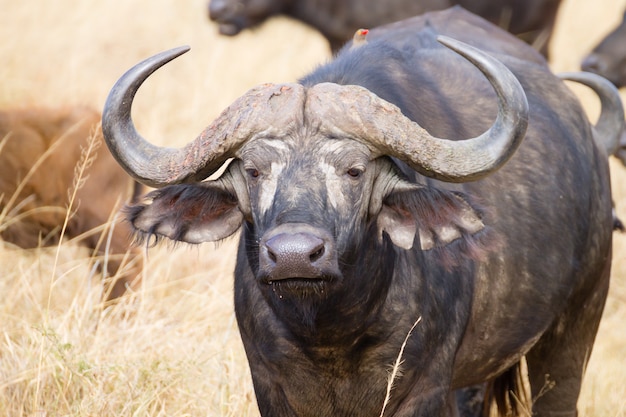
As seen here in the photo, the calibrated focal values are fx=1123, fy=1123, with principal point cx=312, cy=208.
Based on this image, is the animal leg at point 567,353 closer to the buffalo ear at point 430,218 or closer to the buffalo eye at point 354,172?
the buffalo ear at point 430,218

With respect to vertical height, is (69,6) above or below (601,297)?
below

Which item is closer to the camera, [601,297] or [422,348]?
[422,348]

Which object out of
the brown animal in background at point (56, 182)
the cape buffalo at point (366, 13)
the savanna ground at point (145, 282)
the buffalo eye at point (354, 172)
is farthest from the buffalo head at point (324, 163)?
the cape buffalo at point (366, 13)

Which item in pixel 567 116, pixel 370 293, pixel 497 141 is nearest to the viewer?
pixel 497 141

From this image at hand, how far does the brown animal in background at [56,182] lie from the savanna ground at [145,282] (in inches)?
7.3

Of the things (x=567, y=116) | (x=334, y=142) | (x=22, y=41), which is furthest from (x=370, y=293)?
(x=22, y=41)

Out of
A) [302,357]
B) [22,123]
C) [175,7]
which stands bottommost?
[175,7]

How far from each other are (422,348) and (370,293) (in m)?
0.27

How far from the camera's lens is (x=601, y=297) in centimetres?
521

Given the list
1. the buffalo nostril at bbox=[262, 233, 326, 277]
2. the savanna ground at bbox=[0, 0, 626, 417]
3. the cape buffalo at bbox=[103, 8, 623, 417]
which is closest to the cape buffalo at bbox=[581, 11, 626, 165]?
the savanna ground at bbox=[0, 0, 626, 417]

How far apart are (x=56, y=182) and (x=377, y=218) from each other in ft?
12.0

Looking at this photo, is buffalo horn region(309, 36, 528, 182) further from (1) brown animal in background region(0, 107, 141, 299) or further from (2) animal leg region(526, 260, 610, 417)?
(1) brown animal in background region(0, 107, 141, 299)

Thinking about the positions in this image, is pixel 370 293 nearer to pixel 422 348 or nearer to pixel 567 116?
pixel 422 348

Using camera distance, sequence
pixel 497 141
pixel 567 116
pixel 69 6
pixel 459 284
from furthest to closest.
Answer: pixel 69 6 → pixel 567 116 → pixel 459 284 → pixel 497 141
